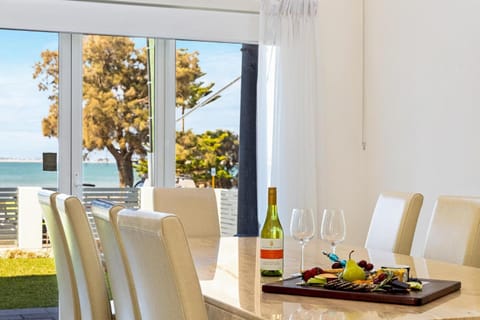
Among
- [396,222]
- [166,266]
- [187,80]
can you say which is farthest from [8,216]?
[166,266]

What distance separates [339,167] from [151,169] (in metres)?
1.45

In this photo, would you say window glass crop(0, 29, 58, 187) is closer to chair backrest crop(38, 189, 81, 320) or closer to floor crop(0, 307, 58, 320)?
floor crop(0, 307, 58, 320)

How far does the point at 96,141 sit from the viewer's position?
18.7 ft

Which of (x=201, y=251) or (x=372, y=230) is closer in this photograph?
(x=201, y=251)

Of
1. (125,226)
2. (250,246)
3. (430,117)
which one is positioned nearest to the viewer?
(125,226)

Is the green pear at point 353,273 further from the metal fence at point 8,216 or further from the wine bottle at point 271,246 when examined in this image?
the metal fence at point 8,216

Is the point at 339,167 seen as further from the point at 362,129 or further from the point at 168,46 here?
the point at 168,46

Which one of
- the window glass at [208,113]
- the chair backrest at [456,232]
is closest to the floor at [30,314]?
the window glass at [208,113]

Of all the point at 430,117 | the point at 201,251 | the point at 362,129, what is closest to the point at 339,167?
the point at 362,129

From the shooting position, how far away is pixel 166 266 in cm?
200

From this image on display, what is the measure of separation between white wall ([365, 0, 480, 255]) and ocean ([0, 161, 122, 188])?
2.00 m

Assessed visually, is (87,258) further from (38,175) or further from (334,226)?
(38,175)

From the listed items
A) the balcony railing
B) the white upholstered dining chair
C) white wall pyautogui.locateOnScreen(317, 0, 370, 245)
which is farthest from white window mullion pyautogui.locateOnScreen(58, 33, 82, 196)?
white wall pyautogui.locateOnScreen(317, 0, 370, 245)

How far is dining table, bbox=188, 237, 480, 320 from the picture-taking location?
83.0 inches
